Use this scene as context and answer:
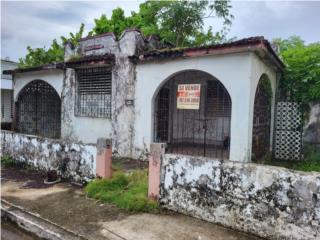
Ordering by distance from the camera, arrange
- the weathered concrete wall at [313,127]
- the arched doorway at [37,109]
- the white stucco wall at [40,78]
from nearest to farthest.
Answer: the weathered concrete wall at [313,127], the white stucco wall at [40,78], the arched doorway at [37,109]

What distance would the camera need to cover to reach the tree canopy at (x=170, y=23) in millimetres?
13026

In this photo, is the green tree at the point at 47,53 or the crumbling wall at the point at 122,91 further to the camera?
the green tree at the point at 47,53

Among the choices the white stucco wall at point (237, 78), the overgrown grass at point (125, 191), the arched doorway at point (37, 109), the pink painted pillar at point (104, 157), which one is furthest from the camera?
the arched doorway at point (37, 109)

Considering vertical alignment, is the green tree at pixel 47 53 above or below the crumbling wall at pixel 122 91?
above

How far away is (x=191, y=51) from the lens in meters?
7.05

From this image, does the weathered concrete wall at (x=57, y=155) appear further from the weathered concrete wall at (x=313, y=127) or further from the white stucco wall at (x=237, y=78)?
the weathered concrete wall at (x=313, y=127)

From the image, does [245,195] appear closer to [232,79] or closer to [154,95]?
[232,79]

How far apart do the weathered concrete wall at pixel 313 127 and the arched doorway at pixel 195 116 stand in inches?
102

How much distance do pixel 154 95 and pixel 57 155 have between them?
321cm

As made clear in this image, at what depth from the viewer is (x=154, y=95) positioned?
26.9 feet

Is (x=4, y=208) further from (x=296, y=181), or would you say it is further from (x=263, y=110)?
(x=263, y=110)

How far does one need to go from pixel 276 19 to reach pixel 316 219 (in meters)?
11.3

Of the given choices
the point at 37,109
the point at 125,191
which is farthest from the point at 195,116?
the point at 37,109

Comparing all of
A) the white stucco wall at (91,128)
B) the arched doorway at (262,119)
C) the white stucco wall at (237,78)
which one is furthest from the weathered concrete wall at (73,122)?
the arched doorway at (262,119)
